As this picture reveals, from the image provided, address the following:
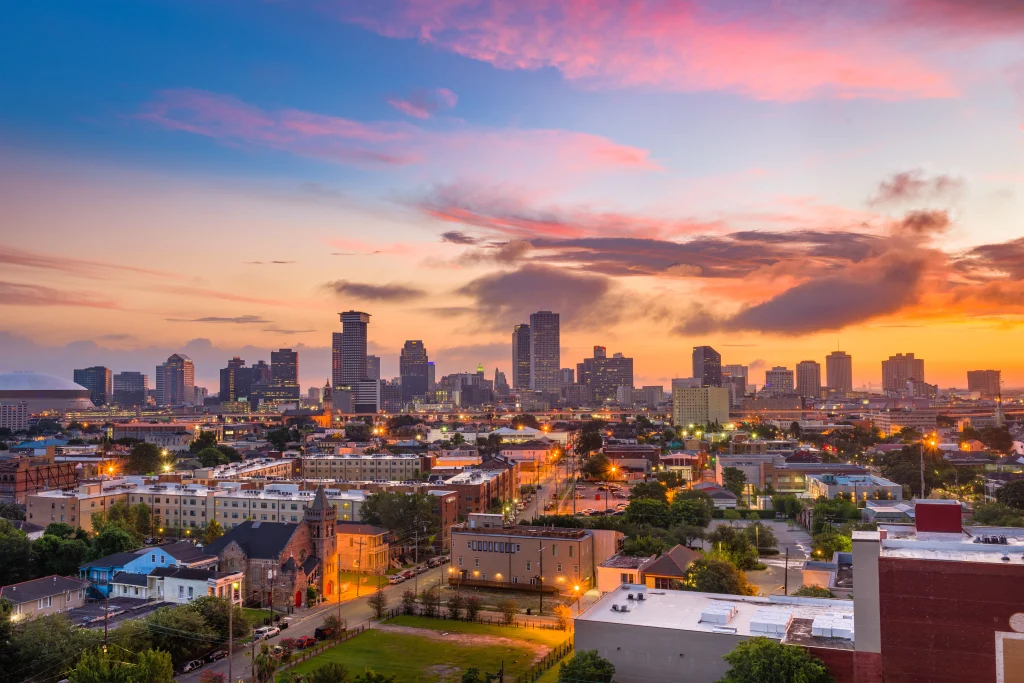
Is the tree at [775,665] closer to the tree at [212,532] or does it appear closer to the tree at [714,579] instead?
the tree at [714,579]

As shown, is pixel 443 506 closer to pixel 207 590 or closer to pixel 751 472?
pixel 207 590

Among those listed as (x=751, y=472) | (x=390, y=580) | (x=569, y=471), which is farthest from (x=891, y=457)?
(x=390, y=580)

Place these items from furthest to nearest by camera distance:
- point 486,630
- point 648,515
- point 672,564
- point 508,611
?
1. point 648,515
2. point 672,564
3. point 508,611
4. point 486,630

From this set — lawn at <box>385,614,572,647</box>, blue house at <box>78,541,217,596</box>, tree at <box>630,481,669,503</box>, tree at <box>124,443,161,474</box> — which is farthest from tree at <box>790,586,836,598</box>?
tree at <box>124,443,161,474</box>

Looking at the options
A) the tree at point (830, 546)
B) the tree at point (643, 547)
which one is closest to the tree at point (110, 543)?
the tree at point (643, 547)

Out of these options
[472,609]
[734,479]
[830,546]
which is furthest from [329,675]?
[734,479]

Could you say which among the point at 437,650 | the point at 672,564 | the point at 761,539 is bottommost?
the point at 437,650

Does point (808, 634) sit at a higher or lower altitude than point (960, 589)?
lower

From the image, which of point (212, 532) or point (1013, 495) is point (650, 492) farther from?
point (212, 532)
